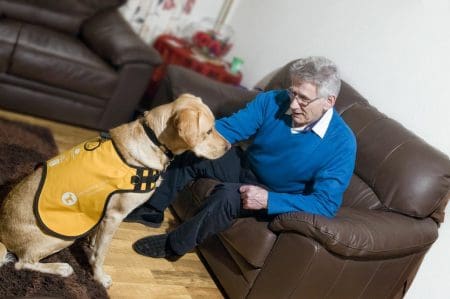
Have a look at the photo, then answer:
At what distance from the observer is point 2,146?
8.53 ft

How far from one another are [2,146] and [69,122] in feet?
2.46

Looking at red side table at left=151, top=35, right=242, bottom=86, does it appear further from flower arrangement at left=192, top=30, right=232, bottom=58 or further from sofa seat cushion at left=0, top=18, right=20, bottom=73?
sofa seat cushion at left=0, top=18, right=20, bottom=73

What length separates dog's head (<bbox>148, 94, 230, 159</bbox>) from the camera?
178cm

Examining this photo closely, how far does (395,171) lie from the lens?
7.77 ft

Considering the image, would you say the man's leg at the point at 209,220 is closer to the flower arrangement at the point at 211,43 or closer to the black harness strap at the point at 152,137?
the black harness strap at the point at 152,137

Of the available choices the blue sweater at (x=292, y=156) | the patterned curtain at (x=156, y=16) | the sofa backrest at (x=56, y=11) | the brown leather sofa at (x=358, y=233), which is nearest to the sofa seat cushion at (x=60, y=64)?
the sofa backrest at (x=56, y=11)

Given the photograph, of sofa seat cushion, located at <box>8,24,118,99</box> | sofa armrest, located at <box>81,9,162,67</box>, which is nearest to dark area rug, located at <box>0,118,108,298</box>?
sofa seat cushion, located at <box>8,24,118,99</box>

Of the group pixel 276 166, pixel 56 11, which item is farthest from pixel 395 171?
pixel 56 11

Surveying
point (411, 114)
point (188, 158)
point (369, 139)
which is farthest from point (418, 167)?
point (188, 158)

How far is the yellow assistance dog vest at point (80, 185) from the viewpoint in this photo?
1.72 m

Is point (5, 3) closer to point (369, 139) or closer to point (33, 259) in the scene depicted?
point (33, 259)

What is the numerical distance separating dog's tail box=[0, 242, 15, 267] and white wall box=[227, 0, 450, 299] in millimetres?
2072

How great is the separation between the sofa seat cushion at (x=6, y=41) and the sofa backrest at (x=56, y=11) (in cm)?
37

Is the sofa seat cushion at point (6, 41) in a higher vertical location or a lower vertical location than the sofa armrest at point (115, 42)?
lower
